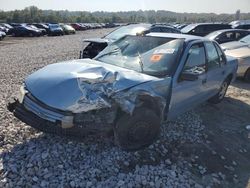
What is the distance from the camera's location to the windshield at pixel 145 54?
463 cm

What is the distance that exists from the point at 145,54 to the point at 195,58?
93 cm

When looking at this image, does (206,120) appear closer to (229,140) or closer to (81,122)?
(229,140)

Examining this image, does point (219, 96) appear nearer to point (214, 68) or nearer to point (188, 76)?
point (214, 68)

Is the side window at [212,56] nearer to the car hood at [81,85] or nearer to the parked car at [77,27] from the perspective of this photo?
the car hood at [81,85]

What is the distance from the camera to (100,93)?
3877 mm

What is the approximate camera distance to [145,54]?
16.1 ft

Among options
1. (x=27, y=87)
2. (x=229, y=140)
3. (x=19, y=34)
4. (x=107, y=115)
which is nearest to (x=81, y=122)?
(x=107, y=115)

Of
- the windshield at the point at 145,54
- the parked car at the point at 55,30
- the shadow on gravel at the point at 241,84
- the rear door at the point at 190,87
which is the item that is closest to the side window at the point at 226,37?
the shadow on gravel at the point at 241,84

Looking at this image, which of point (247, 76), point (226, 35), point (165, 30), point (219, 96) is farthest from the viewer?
point (165, 30)

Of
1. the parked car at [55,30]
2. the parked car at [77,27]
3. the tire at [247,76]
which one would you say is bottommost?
the parked car at [77,27]

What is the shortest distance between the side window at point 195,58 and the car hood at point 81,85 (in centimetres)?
84

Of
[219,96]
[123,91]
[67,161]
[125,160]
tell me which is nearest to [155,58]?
[123,91]

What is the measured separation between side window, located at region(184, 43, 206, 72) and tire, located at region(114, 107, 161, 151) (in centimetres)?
111

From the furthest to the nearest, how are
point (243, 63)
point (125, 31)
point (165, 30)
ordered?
point (165, 30)
point (125, 31)
point (243, 63)
